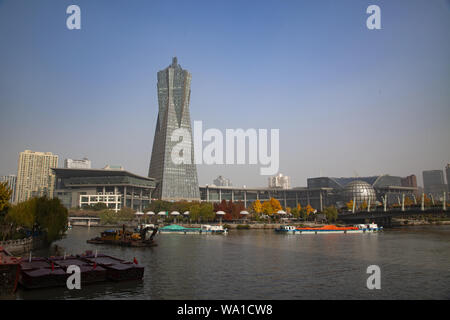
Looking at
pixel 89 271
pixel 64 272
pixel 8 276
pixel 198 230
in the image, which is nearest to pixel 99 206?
pixel 198 230

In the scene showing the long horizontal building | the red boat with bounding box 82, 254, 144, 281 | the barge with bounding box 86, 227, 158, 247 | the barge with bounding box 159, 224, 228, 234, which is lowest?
the barge with bounding box 159, 224, 228, 234

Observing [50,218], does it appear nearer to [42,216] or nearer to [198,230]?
[42,216]

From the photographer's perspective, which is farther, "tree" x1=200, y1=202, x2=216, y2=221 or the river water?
"tree" x1=200, y1=202, x2=216, y2=221

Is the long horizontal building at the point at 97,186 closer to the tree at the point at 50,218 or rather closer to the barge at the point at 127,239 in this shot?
the barge at the point at 127,239

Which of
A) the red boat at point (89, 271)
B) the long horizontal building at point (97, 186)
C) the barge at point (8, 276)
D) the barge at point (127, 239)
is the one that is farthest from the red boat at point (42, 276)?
the long horizontal building at point (97, 186)

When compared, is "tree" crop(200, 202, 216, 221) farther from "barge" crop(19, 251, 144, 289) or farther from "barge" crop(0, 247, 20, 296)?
"barge" crop(0, 247, 20, 296)

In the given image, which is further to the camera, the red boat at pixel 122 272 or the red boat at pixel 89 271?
the red boat at pixel 122 272

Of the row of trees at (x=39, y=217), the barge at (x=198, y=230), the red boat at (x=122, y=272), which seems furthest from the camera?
the barge at (x=198, y=230)

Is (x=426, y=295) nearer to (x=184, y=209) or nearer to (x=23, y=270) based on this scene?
(x=23, y=270)

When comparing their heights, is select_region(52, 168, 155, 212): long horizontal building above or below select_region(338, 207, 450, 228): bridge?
above

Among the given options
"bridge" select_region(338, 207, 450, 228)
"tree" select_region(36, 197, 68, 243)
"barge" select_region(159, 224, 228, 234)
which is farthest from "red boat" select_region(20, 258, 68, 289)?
"bridge" select_region(338, 207, 450, 228)

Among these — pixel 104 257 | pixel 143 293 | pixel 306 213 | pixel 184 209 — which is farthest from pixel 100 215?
pixel 143 293

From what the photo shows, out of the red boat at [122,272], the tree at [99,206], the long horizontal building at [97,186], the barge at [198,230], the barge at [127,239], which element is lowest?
the barge at [198,230]
